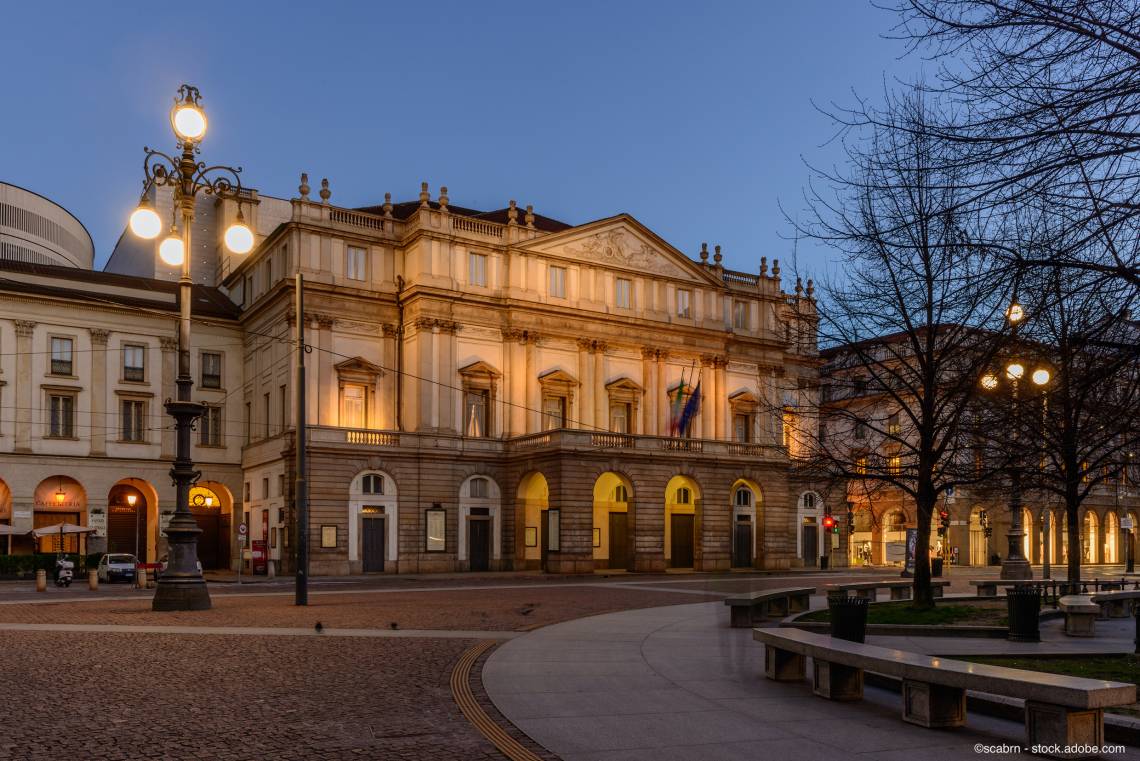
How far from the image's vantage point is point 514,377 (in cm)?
5634

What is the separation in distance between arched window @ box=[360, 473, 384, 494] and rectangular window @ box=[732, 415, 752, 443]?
22.8 meters

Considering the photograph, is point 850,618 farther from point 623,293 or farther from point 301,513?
point 623,293

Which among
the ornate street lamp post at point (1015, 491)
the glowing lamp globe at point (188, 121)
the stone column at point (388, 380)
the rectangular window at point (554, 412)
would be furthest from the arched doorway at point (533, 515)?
the glowing lamp globe at point (188, 121)

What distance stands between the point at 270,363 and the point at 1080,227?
164 feet

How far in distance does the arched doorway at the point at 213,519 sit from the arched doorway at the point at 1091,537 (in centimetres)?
6284

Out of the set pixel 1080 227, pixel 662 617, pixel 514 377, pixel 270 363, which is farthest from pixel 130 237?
pixel 1080 227

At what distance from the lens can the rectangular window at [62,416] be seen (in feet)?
181

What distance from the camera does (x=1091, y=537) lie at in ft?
266

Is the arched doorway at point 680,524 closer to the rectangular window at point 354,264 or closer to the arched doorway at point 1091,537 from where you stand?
the rectangular window at point 354,264

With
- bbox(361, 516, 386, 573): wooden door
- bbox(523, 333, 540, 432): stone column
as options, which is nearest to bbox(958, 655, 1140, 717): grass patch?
bbox(361, 516, 386, 573): wooden door

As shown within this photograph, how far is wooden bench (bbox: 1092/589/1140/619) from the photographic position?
75.2ft

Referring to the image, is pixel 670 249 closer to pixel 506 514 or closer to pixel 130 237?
pixel 506 514

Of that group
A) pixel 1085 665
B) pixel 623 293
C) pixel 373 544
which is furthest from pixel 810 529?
pixel 1085 665

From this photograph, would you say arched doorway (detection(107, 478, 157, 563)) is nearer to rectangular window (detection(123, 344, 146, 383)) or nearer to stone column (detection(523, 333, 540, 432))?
rectangular window (detection(123, 344, 146, 383))
